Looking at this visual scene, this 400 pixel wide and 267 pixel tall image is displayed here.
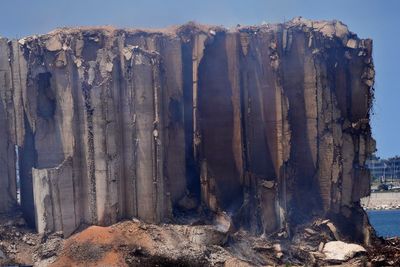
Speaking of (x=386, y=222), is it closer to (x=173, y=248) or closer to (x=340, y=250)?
(x=340, y=250)

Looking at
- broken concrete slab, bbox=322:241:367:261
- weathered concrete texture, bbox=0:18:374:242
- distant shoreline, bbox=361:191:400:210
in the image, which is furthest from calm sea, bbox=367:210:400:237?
broken concrete slab, bbox=322:241:367:261

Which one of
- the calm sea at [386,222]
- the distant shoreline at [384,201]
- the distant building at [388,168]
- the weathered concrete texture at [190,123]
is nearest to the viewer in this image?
the weathered concrete texture at [190,123]

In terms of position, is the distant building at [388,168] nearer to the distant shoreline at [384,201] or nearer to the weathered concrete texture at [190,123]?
the distant shoreline at [384,201]

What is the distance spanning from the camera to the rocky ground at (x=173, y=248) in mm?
30172

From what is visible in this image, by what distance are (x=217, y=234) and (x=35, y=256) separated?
8.45 m

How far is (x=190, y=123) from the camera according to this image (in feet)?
118

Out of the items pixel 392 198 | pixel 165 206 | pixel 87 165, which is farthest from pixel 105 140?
pixel 392 198

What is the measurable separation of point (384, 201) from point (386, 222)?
25.2 metres

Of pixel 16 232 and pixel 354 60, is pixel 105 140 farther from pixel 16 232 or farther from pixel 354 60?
pixel 354 60

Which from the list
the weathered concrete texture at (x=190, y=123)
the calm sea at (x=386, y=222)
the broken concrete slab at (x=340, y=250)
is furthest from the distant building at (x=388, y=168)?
the broken concrete slab at (x=340, y=250)

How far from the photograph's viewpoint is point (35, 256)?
3128 cm

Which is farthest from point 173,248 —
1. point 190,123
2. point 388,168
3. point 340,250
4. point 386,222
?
point 388,168

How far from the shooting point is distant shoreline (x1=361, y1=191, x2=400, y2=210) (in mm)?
93250

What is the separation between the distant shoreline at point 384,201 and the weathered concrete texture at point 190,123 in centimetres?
5555
